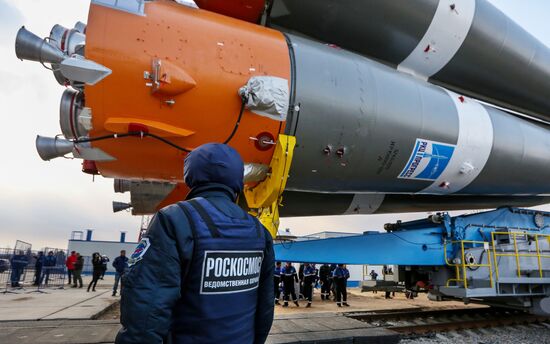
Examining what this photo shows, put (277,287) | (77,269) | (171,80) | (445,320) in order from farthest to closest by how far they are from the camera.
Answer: (77,269) → (277,287) → (445,320) → (171,80)

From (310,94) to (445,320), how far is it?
5.57 metres

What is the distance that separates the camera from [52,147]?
3.25 metres

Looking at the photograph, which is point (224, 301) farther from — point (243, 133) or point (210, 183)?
point (243, 133)

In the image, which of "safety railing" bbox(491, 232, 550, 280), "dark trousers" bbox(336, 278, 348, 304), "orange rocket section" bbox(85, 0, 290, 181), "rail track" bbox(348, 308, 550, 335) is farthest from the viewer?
"dark trousers" bbox(336, 278, 348, 304)

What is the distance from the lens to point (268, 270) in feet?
6.21

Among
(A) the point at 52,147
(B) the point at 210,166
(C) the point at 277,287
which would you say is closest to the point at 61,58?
(A) the point at 52,147

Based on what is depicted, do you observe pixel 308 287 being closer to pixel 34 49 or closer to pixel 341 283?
pixel 341 283

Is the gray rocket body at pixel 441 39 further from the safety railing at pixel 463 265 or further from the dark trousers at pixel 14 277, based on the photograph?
the dark trousers at pixel 14 277

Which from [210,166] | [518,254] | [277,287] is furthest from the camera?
[277,287]

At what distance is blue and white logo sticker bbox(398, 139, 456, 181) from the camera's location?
4.37m

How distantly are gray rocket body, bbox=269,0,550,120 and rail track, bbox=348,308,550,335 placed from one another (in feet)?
12.9

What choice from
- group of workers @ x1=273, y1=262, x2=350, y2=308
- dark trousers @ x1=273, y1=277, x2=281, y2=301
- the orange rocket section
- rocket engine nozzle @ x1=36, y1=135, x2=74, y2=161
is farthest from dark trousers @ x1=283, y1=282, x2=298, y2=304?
rocket engine nozzle @ x1=36, y1=135, x2=74, y2=161

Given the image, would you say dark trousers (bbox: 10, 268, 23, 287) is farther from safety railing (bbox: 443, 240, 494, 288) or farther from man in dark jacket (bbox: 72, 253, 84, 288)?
safety railing (bbox: 443, 240, 494, 288)

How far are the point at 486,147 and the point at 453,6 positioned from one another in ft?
6.32
